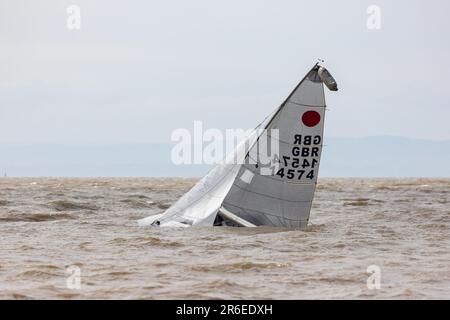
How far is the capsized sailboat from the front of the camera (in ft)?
68.4

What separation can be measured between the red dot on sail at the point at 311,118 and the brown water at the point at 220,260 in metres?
2.62

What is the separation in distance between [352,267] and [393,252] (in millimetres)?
2626

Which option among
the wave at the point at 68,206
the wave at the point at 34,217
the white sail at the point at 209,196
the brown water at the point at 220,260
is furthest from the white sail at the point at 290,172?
the wave at the point at 68,206

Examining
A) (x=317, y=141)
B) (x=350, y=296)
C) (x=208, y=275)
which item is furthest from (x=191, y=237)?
(x=350, y=296)

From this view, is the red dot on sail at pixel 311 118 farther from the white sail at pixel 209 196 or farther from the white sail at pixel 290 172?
the white sail at pixel 209 196

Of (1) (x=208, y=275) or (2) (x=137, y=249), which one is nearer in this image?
(1) (x=208, y=275)

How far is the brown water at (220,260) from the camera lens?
12.2 metres

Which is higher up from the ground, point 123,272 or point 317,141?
point 317,141

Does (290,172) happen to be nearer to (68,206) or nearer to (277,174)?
(277,174)

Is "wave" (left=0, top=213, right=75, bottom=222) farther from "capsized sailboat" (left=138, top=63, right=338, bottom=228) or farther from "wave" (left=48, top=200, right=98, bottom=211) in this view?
"capsized sailboat" (left=138, top=63, right=338, bottom=228)

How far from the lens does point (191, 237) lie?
19141mm

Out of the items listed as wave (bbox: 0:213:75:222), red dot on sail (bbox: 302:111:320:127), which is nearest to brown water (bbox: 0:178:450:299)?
wave (bbox: 0:213:75:222)

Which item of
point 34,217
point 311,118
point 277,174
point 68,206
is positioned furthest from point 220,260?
point 68,206

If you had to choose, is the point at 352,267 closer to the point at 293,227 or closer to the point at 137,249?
the point at 137,249
